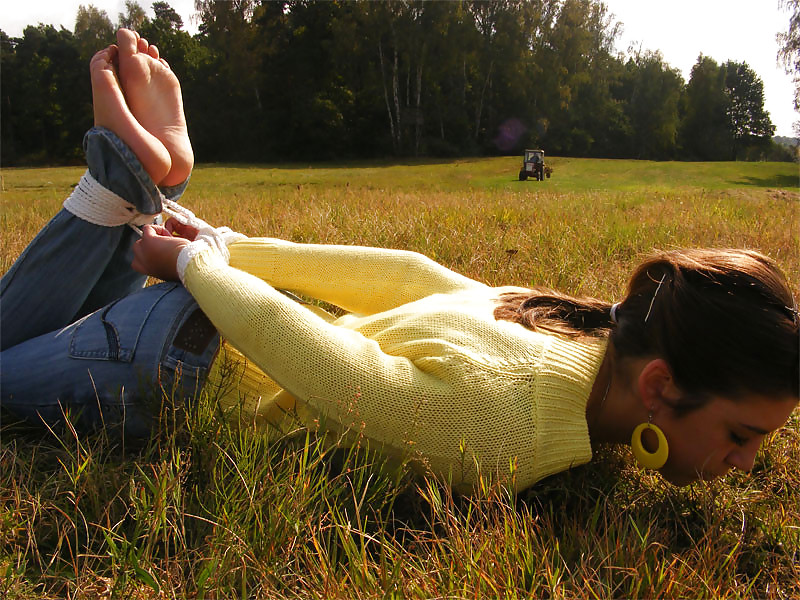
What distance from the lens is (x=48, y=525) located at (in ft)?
4.87

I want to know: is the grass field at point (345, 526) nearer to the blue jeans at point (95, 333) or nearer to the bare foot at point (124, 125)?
the blue jeans at point (95, 333)

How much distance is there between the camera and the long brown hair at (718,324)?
1558 mm

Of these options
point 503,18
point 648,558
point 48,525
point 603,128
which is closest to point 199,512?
point 48,525

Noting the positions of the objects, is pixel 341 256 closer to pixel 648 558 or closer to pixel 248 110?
pixel 648 558

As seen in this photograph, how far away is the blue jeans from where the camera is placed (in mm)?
1880

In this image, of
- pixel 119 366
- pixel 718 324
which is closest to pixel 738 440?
pixel 718 324

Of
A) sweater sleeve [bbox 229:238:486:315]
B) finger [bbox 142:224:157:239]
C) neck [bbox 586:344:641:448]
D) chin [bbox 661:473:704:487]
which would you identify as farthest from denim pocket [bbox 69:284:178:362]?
chin [bbox 661:473:704:487]

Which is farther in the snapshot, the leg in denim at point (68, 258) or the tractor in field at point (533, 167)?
the tractor in field at point (533, 167)

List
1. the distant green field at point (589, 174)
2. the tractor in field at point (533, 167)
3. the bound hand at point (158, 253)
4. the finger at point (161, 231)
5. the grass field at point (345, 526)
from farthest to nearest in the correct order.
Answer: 1. the tractor in field at point (533, 167)
2. the distant green field at point (589, 174)
3. the finger at point (161, 231)
4. the bound hand at point (158, 253)
5. the grass field at point (345, 526)

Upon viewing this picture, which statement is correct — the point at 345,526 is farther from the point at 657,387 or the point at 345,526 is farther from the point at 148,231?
the point at 148,231

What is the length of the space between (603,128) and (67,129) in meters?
35.0

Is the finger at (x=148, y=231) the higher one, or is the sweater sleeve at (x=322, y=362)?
the finger at (x=148, y=231)

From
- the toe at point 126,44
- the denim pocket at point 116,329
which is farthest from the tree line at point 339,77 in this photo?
the denim pocket at point 116,329

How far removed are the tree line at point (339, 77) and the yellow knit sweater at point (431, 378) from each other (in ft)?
111
